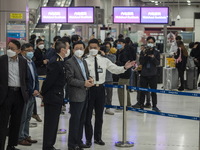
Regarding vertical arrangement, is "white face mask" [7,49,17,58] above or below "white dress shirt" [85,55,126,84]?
above

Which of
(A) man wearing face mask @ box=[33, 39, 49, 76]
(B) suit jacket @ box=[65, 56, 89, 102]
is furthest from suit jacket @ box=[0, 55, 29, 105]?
(A) man wearing face mask @ box=[33, 39, 49, 76]

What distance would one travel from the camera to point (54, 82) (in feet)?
23.7

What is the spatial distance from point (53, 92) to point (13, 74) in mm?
670

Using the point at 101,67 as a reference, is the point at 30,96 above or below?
below

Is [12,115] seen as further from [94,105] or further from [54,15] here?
[54,15]

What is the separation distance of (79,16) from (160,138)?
11.2 m

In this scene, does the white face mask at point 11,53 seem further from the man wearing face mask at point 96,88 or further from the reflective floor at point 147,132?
the reflective floor at point 147,132

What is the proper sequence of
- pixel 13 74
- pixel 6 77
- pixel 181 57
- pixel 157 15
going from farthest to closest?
pixel 157 15
pixel 181 57
pixel 13 74
pixel 6 77

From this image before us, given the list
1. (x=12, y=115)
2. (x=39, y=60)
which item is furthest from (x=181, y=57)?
(x=12, y=115)

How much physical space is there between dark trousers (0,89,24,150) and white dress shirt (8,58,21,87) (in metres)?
0.12

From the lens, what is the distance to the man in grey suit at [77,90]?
753 cm

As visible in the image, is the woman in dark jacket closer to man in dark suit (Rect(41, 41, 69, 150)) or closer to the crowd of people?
the crowd of people

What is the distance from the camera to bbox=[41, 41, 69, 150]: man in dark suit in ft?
23.7

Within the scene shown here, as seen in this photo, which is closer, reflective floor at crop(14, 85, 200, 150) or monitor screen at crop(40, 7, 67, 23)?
reflective floor at crop(14, 85, 200, 150)
